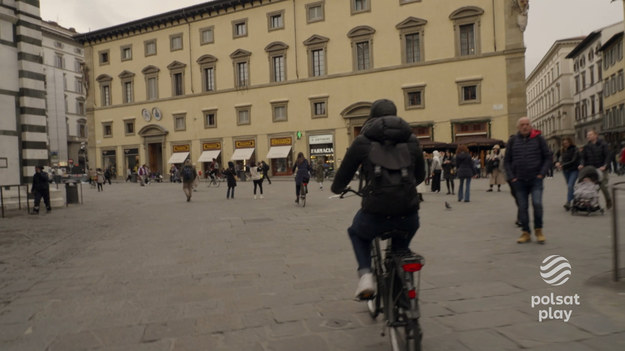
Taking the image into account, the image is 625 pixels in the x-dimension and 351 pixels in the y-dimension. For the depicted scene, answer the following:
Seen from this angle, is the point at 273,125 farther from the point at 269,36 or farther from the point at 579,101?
the point at 579,101

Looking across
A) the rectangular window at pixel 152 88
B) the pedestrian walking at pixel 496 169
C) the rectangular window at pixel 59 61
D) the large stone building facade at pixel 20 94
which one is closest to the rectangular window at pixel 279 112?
the rectangular window at pixel 152 88

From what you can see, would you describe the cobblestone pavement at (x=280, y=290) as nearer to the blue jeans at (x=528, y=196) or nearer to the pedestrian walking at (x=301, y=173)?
the blue jeans at (x=528, y=196)

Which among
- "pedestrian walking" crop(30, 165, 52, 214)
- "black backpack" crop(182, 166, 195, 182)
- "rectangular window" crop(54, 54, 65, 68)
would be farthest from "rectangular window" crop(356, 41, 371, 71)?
"rectangular window" crop(54, 54, 65, 68)

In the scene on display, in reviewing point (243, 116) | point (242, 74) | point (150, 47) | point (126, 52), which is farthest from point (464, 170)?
point (126, 52)

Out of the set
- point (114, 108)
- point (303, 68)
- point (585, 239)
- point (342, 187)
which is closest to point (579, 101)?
point (303, 68)

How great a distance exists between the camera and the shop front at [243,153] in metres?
40.1

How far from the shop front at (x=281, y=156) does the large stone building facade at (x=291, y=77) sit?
0.09m

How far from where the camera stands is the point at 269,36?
3919 centimetres

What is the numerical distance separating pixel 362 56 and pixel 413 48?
3.82 meters

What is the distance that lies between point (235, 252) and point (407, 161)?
4805 mm

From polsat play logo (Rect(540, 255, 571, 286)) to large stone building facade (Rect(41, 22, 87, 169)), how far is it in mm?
65665

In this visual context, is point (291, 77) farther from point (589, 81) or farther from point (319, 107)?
point (589, 81)

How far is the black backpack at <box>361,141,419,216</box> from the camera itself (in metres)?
3.17

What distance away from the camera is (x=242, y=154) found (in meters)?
40.5
